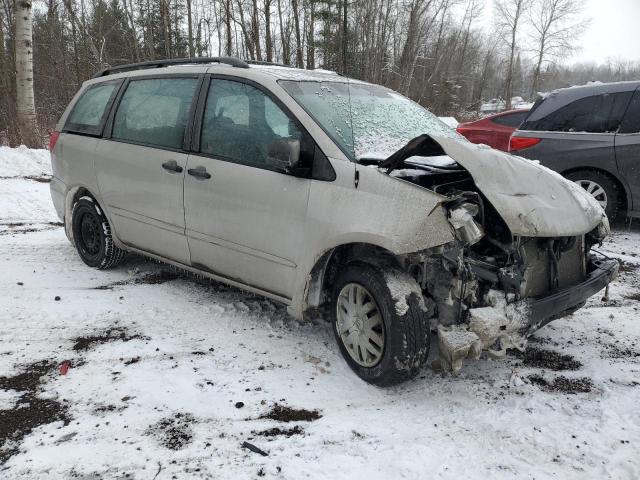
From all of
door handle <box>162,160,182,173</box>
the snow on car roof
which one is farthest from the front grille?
door handle <box>162,160,182,173</box>

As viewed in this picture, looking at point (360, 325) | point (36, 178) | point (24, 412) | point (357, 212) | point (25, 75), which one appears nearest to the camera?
point (24, 412)

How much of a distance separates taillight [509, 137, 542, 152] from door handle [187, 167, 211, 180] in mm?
4520

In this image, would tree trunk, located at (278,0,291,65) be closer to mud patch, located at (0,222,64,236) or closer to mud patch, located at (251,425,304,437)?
mud patch, located at (0,222,64,236)

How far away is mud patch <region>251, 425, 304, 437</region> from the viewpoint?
2.42 metres

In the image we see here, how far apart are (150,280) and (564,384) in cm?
352

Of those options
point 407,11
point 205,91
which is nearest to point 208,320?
point 205,91

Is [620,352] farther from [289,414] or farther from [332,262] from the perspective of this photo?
[289,414]

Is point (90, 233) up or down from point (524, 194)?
down

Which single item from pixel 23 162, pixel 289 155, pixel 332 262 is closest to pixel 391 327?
pixel 332 262

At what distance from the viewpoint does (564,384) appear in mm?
2906

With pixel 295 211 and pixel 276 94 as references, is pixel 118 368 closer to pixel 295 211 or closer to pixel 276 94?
pixel 295 211

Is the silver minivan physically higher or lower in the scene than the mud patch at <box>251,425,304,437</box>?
higher

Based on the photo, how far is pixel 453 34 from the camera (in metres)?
46.0

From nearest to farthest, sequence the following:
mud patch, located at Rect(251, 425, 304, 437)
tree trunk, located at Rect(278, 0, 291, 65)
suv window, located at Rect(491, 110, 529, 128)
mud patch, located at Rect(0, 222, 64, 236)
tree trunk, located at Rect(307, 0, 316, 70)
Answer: mud patch, located at Rect(251, 425, 304, 437)
mud patch, located at Rect(0, 222, 64, 236)
suv window, located at Rect(491, 110, 529, 128)
tree trunk, located at Rect(307, 0, 316, 70)
tree trunk, located at Rect(278, 0, 291, 65)
